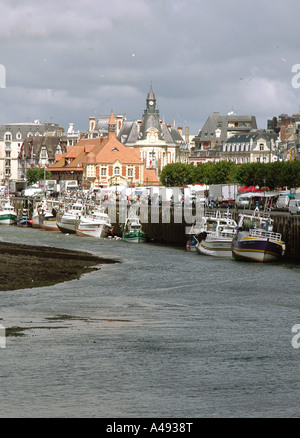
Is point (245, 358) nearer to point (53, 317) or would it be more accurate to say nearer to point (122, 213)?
point (53, 317)

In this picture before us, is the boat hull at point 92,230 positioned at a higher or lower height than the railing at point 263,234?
lower

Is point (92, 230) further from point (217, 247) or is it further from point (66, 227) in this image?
point (217, 247)

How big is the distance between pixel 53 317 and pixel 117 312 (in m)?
3.41

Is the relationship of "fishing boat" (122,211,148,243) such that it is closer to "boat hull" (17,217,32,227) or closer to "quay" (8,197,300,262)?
"quay" (8,197,300,262)

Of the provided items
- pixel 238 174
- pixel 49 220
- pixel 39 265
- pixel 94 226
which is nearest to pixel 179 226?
pixel 94 226

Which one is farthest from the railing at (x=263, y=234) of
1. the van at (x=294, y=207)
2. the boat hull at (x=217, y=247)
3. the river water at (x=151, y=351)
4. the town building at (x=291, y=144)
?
the town building at (x=291, y=144)

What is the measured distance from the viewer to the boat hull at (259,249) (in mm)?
66188

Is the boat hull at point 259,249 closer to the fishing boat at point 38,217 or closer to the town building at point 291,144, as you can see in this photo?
the fishing boat at point 38,217

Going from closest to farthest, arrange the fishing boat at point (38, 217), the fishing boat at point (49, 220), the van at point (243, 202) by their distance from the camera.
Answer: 1. the van at point (243, 202)
2. the fishing boat at point (49, 220)
3. the fishing boat at point (38, 217)

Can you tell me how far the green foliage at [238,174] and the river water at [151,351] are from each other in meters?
69.4

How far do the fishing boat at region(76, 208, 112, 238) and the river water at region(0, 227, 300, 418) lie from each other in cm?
4560

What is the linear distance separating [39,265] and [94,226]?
138ft

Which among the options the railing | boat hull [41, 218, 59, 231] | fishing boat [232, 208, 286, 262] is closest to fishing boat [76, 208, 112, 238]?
boat hull [41, 218, 59, 231]

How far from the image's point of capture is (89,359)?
1232 inches
